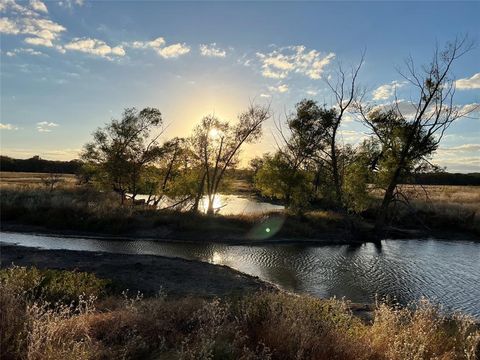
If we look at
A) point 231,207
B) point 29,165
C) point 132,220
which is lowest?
point 231,207

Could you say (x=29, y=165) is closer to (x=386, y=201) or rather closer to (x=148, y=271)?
(x=386, y=201)

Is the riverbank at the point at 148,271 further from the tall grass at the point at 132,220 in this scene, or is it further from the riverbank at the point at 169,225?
the tall grass at the point at 132,220

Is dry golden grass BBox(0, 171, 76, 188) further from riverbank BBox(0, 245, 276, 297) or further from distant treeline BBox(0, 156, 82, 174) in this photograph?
riverbank BBox(0, 245, 276, 297)

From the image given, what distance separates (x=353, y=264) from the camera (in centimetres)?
3036

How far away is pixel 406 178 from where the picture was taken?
42.1 meters

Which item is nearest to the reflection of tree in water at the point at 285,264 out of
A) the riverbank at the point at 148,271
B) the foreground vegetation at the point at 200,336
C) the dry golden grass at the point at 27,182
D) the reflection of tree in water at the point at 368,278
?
the reflection of tree in water at the point at 368,278

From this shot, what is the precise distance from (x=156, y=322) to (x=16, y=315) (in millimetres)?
2466

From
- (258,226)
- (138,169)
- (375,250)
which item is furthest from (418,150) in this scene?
(138,169)

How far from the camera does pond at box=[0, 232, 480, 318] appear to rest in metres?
22.6

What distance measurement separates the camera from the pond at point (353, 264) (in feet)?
74.1

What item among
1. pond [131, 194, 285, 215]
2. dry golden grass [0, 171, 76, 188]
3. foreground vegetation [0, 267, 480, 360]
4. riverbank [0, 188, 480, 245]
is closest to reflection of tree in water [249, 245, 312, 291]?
riverbank [0, 188, 480, 245]

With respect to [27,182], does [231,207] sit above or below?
below

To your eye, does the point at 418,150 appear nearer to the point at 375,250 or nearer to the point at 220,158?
the point at 375,250

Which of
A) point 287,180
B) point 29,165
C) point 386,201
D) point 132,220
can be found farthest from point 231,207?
point 29,165
